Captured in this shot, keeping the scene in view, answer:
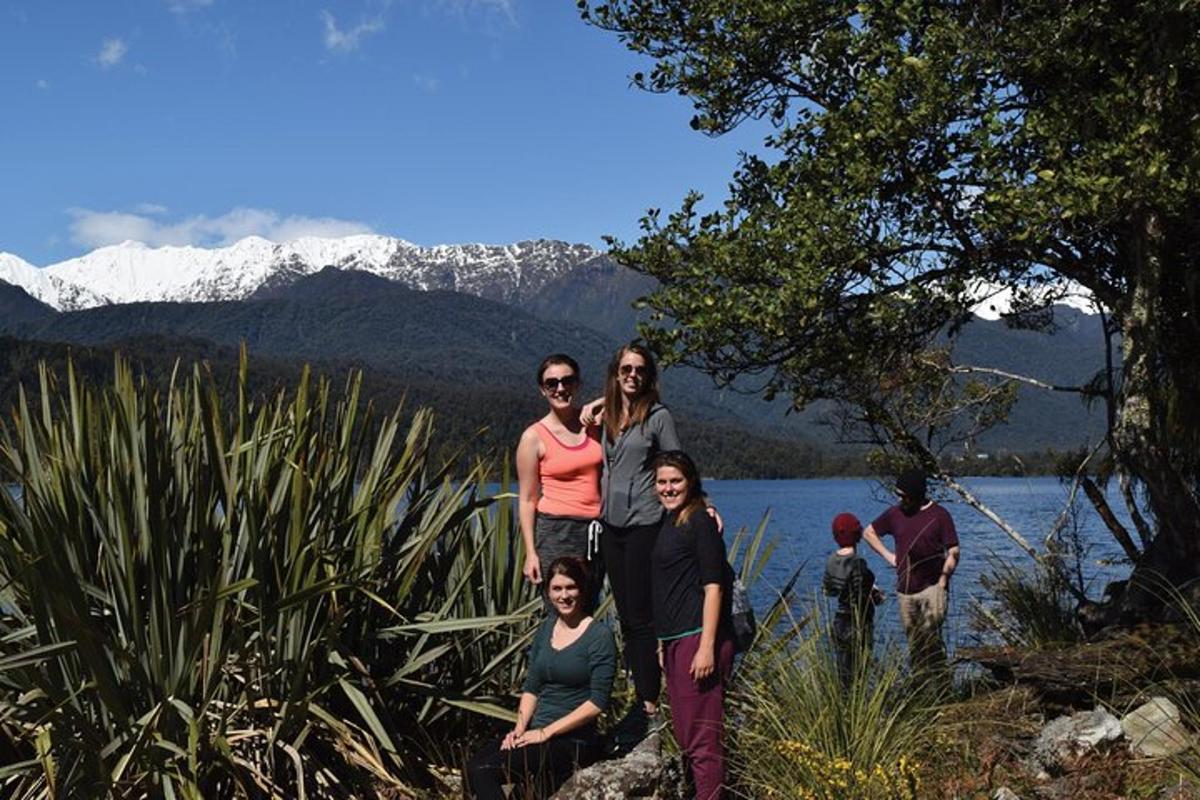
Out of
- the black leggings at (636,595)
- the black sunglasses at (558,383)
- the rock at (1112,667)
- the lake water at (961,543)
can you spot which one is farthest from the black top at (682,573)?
the rock at (1112,667)

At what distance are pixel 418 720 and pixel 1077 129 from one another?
184 inches

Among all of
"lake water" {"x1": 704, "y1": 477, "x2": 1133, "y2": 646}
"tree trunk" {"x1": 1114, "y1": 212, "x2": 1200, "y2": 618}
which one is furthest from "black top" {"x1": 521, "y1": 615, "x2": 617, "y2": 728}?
"tree trunk" {"x1": 1114, "y1": 212, "x2": 1200, "y2": 618}

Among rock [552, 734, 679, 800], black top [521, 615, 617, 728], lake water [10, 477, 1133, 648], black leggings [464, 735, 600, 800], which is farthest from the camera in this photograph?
lake water [10, 477, 1133, 648]

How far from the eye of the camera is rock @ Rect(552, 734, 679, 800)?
4309 mm

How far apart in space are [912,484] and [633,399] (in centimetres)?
289

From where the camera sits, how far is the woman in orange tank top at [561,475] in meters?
4.99

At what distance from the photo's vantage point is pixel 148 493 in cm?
467

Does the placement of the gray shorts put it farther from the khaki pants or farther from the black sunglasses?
the khaki pants

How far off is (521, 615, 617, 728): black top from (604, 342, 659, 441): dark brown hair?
82 cm

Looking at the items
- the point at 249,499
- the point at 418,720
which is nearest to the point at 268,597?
the point at 249,499

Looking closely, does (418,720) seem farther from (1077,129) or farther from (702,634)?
(1077,129)

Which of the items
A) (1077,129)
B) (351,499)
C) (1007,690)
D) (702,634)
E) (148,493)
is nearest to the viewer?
(702,634)

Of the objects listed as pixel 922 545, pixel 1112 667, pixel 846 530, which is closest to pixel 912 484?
pixel 922 545

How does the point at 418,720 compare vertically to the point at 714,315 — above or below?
below
